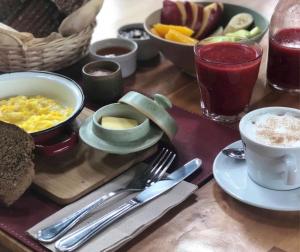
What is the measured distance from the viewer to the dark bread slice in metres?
0.89

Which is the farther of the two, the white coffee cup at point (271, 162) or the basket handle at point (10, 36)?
the basket handle at point (10, 36)

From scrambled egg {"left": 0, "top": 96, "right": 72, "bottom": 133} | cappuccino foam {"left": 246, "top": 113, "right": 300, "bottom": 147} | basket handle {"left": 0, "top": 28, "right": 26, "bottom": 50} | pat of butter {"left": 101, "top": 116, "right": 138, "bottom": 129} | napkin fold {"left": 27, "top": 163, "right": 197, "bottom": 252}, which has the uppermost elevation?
basket handle {"left": 0, "top": 28, "right": 26, "bottom": 50}

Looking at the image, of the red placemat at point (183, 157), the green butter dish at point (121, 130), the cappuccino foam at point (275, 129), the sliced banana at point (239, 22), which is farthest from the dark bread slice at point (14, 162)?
the sliced banana at point (239, 22)

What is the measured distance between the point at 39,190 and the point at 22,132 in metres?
0.11

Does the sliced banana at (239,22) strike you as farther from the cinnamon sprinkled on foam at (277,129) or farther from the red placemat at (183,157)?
the cinnamon sprinkled on foam at (277,129)

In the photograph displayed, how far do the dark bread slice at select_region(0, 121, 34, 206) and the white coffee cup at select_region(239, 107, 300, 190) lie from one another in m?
0.38

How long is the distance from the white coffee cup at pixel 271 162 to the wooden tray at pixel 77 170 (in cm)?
22

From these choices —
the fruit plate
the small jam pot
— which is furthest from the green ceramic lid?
the small jam pot

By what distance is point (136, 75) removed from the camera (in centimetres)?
137

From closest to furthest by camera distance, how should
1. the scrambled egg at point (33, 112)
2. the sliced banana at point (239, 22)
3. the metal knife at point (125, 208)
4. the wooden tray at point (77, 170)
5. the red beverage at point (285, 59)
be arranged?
the metal knife at point (125, 208) → the wooden tray at point (77, 170) → the scrambled egg at point (33, 112) → the red beverage at point (285, 59) → the sliced banana at point (239, 22)

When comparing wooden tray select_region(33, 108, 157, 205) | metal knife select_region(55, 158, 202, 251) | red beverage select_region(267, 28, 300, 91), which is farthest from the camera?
red beverage select_region(267, 28, 300, 91)

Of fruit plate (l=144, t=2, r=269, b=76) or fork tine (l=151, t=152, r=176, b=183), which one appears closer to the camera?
fork tine (l=151, t=152, r=176, b=183)

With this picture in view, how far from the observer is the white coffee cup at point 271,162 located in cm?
84

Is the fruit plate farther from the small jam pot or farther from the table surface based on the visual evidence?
the table surface
